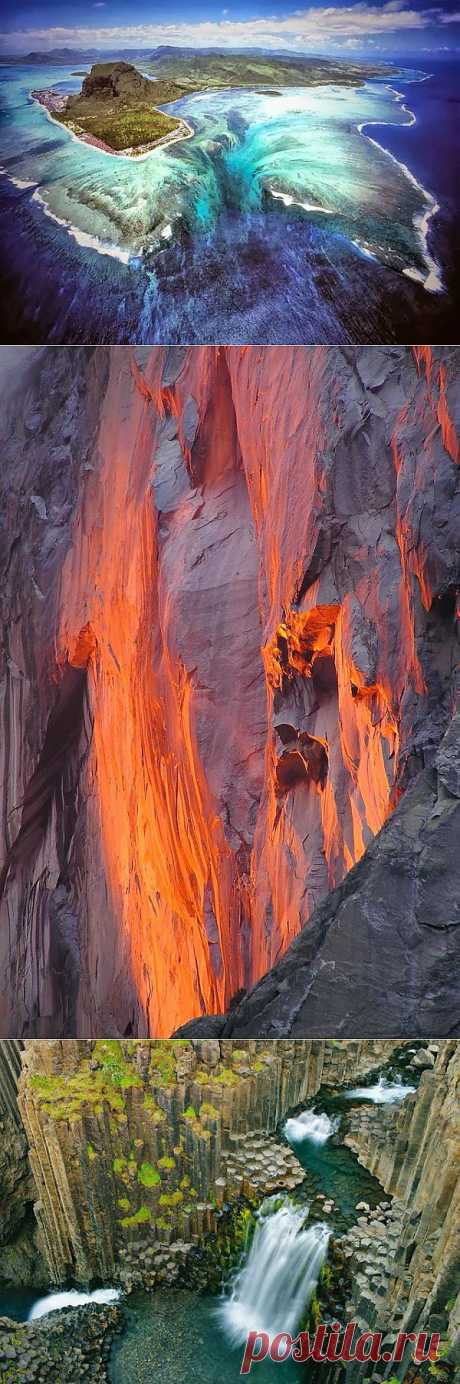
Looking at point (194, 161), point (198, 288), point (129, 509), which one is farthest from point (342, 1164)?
point (194, 161)

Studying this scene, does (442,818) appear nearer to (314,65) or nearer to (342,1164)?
(342,1164)

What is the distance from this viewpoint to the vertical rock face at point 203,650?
454cm

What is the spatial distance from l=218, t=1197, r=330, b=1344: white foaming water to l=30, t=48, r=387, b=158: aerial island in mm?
4055

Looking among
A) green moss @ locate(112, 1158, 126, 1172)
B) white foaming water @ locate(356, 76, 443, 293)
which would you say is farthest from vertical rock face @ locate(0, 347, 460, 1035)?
green moss @ locate(112, 1158, 126, 1172)

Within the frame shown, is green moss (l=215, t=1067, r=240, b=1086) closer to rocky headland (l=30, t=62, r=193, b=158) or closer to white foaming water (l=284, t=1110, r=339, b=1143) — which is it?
white foaming water (l=284, t=1110, r=339, b=1143)

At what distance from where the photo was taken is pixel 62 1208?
4.30 meters

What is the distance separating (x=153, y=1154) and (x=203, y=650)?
1865 millimetres

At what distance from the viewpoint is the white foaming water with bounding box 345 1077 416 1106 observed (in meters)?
4.37

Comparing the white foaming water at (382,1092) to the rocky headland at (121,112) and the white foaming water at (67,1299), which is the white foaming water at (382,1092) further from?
the rocky headland at (121,112)

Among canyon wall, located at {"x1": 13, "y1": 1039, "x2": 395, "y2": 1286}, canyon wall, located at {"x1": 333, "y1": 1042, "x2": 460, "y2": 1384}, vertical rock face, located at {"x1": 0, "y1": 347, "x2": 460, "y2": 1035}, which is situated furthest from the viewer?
vertical rock face, located at {"x1": 0, "y1": 347, "x2": 460, "y2": 1035}

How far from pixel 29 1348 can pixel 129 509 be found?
305 centimetres

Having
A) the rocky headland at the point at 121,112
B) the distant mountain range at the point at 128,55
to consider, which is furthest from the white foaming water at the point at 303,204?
the distant mountain range at the point at 128,55

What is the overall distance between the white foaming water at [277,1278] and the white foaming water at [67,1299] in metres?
0.40

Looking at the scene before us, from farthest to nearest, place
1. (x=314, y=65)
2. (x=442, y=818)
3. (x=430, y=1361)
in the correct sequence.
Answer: (x=314, y=65) < (x=442, y=818) < (x=430, y=1361)
